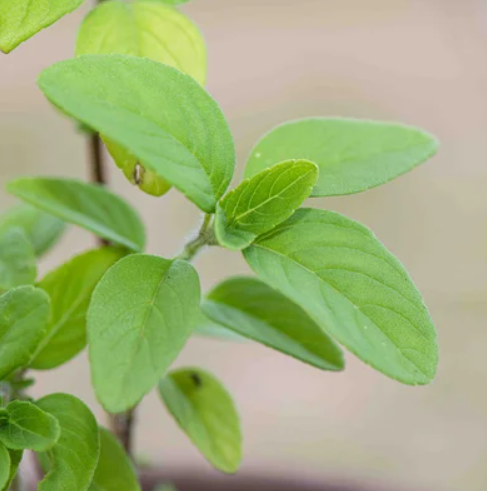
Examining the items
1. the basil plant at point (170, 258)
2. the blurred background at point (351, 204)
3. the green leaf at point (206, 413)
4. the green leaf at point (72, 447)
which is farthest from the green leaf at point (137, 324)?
the blurred background at point (351, 204)

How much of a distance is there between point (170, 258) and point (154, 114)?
0.38ft

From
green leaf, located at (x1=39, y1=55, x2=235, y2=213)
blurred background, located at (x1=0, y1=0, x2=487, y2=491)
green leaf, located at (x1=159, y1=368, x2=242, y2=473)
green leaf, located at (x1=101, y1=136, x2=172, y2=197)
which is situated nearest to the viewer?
green leaf, located at (x1=39, y1=55, x2=235, y2=213)

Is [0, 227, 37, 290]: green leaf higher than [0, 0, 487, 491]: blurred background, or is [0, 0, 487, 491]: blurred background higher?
[0, 227, 37, 290]: green leaf

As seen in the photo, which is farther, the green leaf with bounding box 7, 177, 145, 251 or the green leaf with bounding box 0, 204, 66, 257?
the green leaf with bounding box 0, 204, 66, 257

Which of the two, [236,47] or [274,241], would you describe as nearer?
[274,241]

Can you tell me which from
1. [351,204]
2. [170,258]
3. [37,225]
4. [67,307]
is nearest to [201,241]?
[170,258]

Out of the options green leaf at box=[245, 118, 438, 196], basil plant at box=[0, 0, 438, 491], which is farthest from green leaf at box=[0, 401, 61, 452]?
green leaf at box=[245, 118, 438, 196]

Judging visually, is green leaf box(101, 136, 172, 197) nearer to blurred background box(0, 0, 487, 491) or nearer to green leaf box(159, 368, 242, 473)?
green leaf box(159, 368, 242, 473)

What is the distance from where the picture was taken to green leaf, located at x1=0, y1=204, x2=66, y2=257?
2.54ft

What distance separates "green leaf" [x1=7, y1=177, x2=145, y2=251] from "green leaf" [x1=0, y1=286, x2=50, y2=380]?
0.11 metres

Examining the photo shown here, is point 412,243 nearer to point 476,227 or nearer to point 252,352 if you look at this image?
point 476,227

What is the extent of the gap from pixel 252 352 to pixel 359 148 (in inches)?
43.4

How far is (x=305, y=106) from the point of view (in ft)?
6.82

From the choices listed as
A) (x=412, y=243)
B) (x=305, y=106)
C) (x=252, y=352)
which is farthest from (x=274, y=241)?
(x=305, y=106)
